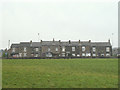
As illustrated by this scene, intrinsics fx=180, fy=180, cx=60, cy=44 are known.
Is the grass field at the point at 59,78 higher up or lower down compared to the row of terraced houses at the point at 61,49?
lower down

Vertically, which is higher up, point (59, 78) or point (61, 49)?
point (61, 49)

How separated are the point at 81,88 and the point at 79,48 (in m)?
76.6

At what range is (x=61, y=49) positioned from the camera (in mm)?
85875

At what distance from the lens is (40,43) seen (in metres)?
89.4

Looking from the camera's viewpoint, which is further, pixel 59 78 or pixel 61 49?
pixel 61 49

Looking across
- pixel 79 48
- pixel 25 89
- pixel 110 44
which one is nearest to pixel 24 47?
pixel 79 48

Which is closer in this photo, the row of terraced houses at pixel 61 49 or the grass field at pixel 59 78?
the grass field at pixel 59 78

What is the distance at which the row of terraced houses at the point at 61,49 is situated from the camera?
3371 inches

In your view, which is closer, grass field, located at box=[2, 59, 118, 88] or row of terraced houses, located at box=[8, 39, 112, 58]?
grass field, located at box=[2, 59, 118, 88]

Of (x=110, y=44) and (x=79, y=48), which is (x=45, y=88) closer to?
(x=79, y=48)

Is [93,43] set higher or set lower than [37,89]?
higher

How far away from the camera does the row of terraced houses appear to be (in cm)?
8562

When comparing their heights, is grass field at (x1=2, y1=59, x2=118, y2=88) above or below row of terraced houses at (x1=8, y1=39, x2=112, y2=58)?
below

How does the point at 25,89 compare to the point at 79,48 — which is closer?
the point at 25,89
